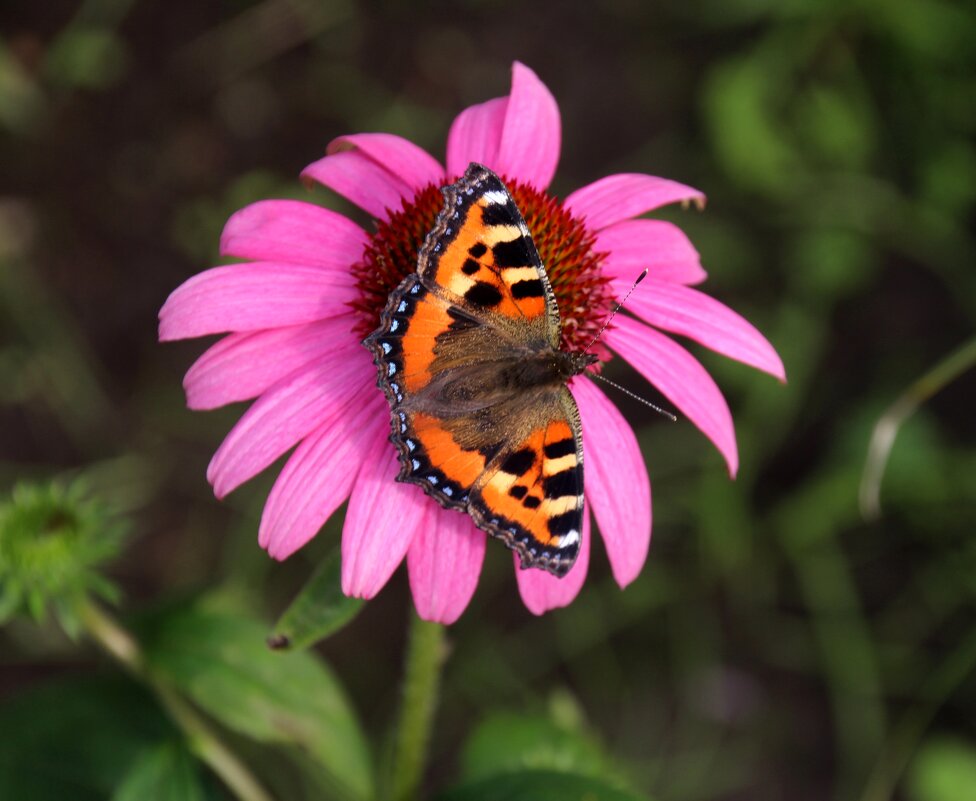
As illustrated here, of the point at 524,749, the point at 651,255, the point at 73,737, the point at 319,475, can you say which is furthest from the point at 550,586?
the point at 73,737

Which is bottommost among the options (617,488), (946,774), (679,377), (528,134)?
(946,774)

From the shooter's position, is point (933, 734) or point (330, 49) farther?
point (330, 49)

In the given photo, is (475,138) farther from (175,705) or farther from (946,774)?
(946,774)

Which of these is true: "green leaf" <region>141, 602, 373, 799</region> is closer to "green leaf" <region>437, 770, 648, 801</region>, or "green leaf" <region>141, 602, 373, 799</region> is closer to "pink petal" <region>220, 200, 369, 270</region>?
"green leaf" <region>437, 770, 648, 801</region>

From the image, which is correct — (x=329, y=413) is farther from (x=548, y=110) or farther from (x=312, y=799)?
(x=312, y=799)

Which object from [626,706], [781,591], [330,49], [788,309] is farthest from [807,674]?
[330,49]

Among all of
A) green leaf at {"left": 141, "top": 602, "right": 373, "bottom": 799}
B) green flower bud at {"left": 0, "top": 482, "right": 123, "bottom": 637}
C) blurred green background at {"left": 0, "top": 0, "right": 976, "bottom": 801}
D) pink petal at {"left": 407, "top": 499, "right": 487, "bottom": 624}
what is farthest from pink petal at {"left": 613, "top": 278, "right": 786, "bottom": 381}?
blurred green background at {"left": 0, "top": 0, "right": 976, "bottom": 801}
